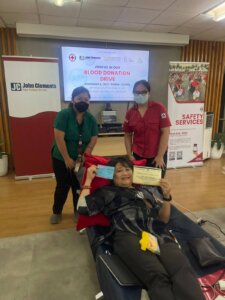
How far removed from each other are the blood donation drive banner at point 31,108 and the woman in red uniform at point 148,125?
1.87 meters

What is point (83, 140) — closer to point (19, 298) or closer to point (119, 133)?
point (19, 298)

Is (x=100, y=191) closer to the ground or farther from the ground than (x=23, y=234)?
farther from the ground

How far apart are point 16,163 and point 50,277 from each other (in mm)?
2394

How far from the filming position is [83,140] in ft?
7.65

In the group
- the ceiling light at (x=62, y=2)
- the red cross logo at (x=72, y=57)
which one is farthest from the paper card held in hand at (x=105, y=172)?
the red cross logo at (x=72, y=57)

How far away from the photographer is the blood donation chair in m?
1.27

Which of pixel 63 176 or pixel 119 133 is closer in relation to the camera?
pixel 63 176

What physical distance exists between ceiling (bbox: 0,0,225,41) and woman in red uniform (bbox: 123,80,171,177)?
5.18 feet

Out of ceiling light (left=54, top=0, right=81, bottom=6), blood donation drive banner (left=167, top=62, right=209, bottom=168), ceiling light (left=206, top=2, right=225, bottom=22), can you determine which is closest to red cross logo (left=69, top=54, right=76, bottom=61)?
ceiling light (left=54, top=0, right=81, bottom=6)

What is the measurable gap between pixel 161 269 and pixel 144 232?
0.27 metres

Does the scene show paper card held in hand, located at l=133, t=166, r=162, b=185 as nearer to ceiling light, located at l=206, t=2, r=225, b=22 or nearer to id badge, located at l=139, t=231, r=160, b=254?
id badge, located at l=139, t=231, r=160, b=254

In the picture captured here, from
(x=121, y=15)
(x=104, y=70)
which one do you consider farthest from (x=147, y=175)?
(x=104, y=70)

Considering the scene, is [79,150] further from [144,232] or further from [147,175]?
[144,232]

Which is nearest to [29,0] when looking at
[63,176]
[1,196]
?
[63,176]
